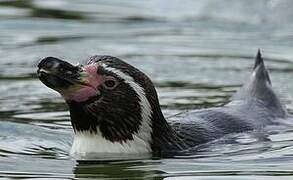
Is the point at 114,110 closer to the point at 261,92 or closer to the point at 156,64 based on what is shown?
the point at 261,92

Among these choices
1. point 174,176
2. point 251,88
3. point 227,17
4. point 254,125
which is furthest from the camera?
point 227,17

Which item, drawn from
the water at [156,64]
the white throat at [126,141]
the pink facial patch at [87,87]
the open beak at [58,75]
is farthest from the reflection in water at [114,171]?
the open beak at [58,75]

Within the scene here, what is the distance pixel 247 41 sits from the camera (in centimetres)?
1666

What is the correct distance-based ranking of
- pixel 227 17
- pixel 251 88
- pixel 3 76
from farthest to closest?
pixel 227 17 → pixel 3 76 → pixel 251 88

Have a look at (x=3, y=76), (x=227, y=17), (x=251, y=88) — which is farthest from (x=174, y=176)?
(x=227, y=17)

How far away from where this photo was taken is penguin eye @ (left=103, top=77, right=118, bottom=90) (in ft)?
32.5

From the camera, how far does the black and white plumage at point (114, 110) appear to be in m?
9.70

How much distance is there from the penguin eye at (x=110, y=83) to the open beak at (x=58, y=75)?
0.19 metres

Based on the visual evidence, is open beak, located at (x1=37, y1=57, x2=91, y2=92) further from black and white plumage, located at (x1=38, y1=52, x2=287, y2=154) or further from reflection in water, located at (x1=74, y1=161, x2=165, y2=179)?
reflection in water, located at (x1=74, y1=161, x2=165, y2=179)

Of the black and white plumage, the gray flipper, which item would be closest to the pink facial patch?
the black and white plumage

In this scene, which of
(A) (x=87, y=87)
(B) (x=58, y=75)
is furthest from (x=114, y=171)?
(B) (x=58, y=75)

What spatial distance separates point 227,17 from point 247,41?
201cm

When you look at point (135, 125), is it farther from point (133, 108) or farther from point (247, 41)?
point (247, 41)

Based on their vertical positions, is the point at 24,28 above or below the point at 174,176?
above
